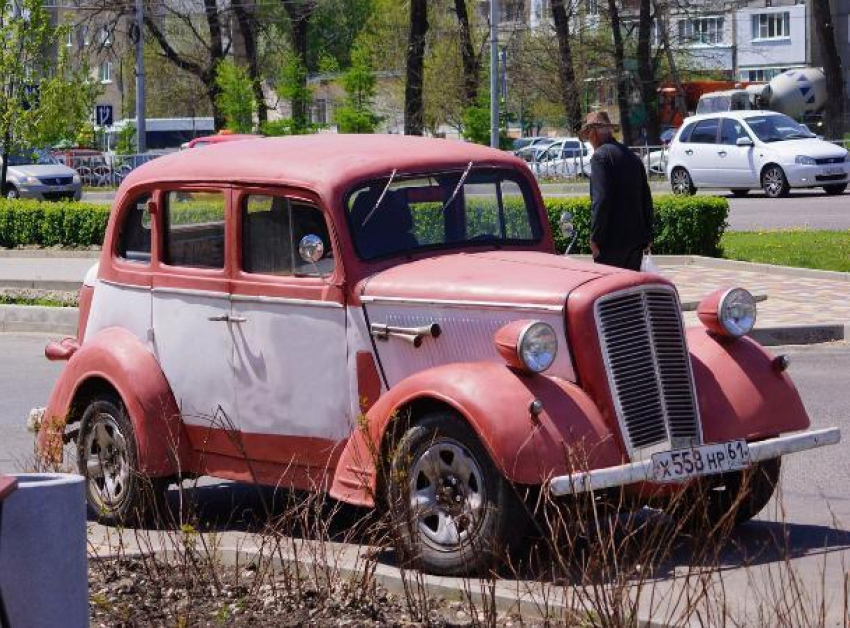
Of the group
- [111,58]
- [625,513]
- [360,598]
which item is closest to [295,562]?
[360,598]

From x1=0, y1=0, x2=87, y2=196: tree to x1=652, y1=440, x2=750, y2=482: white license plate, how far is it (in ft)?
94.2

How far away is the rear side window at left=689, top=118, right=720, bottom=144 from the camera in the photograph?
36375 mm

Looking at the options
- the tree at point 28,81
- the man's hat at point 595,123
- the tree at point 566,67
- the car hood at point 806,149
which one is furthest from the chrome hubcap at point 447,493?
the tree at point 566,67

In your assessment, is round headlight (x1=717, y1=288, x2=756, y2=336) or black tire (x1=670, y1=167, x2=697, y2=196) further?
black tire (x1=670, y1=167, x2=697, y2=196)

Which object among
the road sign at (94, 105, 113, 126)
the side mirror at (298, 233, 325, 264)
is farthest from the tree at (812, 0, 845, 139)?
the side mirror at (298, 233, 325, 264)

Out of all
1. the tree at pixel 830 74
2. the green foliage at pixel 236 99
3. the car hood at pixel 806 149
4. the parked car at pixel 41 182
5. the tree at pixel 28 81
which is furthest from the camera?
the green foliage at pixel 236 99

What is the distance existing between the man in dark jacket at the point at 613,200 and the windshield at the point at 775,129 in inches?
971

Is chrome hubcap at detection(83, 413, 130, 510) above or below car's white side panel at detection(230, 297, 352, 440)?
below

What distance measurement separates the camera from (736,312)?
8219mm

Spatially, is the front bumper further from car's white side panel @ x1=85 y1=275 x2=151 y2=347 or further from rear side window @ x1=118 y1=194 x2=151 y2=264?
rear side window @ x1=118 y1=194 x2=151 y2=264

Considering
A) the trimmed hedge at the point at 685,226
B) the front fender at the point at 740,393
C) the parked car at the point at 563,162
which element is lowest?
the parked car at the point at 563,162

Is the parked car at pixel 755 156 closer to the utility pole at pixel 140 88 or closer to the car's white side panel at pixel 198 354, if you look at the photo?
the utility pole at pixel 140 88

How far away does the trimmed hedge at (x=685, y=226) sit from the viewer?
22562mm

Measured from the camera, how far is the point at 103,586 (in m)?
6.93
